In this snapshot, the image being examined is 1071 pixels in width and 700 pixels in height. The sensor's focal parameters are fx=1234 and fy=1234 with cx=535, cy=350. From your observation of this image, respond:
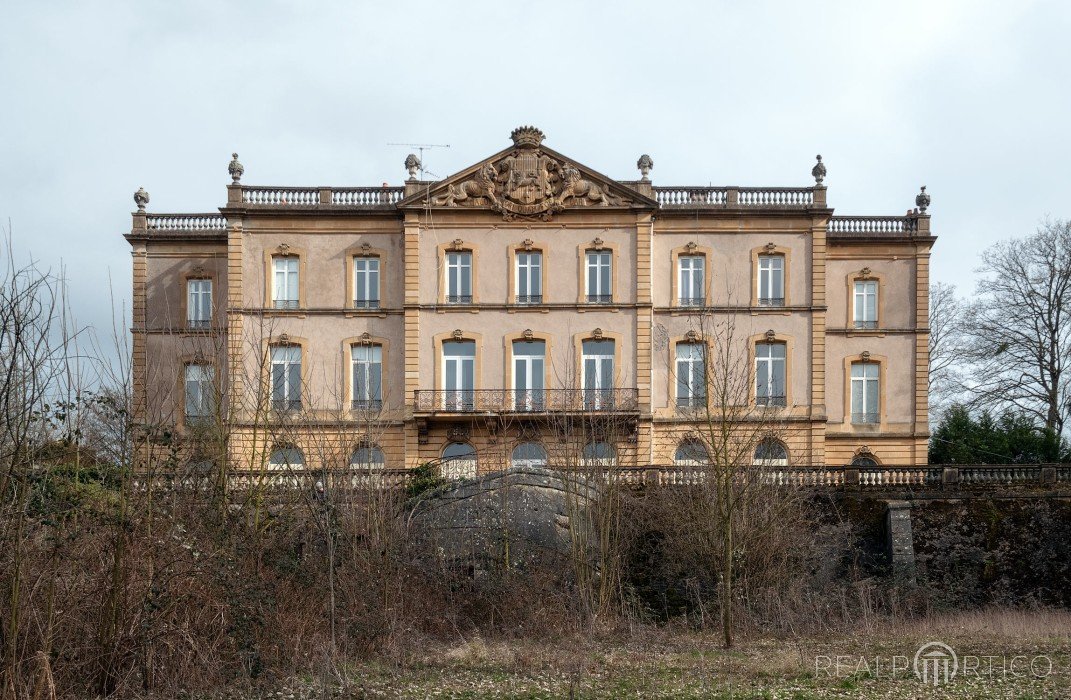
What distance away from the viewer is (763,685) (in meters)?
15.6

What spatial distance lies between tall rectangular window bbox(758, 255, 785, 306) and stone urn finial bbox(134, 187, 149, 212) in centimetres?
1878

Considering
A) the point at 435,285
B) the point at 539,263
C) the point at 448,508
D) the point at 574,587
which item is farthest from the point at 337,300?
the point at 574,587

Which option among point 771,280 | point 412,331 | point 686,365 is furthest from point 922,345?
point 412,331

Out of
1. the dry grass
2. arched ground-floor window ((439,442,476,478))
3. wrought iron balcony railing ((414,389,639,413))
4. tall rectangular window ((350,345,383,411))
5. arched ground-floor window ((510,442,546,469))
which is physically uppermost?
tall rectangular window ((350,345,383,411))

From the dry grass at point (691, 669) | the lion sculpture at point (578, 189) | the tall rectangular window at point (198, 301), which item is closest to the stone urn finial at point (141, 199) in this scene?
the tall rectangular window at point (198, 301)

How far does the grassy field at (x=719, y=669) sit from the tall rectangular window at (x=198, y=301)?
835 inches

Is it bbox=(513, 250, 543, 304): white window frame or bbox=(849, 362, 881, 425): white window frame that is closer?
bbox=(513, 250, 543, 304): white window frame

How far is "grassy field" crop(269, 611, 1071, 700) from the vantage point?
15.2m

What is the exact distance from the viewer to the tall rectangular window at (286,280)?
36.2 metres

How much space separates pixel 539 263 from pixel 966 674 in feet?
70.8

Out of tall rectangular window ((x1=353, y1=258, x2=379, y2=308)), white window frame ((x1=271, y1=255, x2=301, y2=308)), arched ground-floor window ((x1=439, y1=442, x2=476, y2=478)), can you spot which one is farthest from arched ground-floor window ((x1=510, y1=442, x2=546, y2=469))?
white window frame ((x1=271, y1=255, x2=301, y2=308))

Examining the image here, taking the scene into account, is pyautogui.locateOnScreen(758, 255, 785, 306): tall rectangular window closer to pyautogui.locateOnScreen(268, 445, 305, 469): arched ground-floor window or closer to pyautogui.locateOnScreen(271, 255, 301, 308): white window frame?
pyautogui.locateOnScreen(271, 255, 301, 308): white window frame

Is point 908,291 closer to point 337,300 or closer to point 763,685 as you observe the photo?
point 337,300

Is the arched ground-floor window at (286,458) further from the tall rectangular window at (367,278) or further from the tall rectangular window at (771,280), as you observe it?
the tall rectangular window at (771,280)
